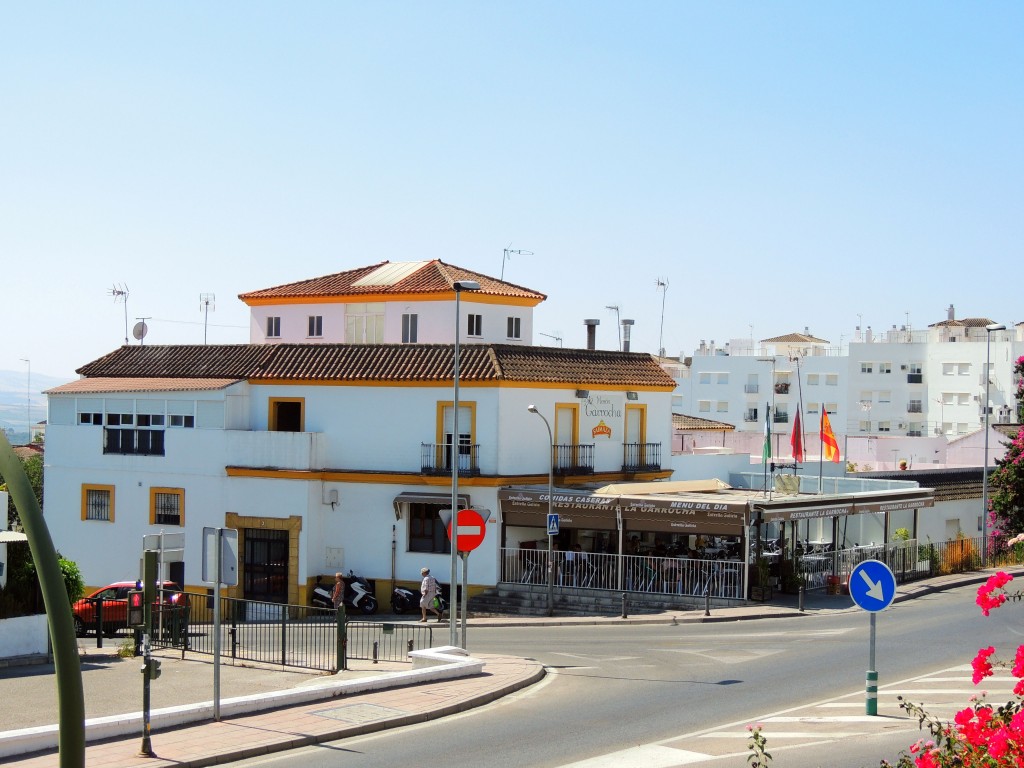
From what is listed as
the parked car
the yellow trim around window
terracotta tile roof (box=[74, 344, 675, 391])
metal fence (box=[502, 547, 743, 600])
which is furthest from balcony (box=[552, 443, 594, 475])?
the parked car

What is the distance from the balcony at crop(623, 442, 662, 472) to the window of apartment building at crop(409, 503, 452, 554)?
7285 millimetres

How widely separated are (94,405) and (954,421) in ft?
222

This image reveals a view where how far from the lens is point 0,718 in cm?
1672

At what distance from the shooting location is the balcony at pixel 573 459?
1540 inches

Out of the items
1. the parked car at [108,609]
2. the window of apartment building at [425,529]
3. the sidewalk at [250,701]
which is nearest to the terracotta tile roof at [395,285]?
the window of apartment building at [425,529]

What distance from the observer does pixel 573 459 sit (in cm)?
3956

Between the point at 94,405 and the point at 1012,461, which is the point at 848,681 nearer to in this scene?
the point at 1012,461

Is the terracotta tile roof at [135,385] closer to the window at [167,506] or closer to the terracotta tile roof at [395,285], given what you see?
the window at [167,506]

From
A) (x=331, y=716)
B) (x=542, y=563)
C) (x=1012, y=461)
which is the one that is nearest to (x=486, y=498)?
(x=542, y=563)

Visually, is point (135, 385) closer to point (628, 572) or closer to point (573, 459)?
point (573, 459)

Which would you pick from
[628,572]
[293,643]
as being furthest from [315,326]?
[293,643]

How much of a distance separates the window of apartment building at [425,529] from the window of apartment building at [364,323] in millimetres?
8634

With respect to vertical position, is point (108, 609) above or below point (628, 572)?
below

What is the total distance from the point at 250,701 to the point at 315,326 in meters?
29.9
